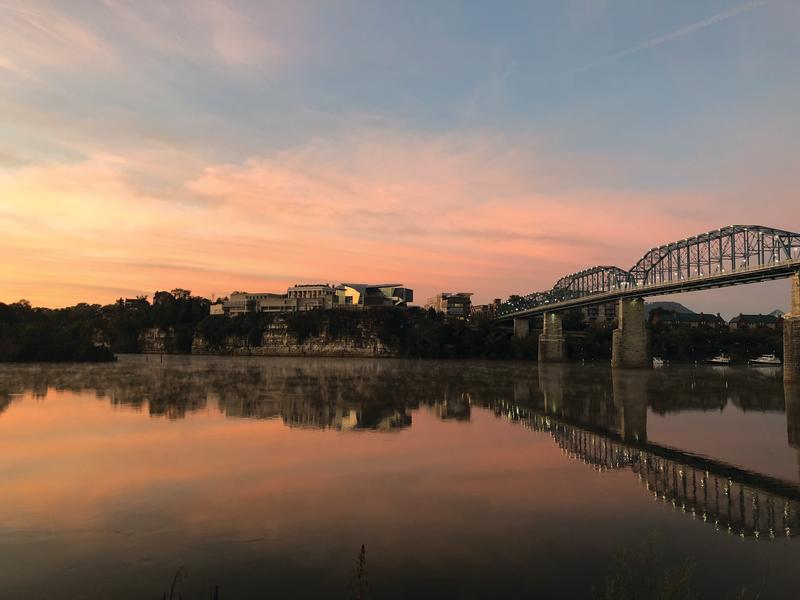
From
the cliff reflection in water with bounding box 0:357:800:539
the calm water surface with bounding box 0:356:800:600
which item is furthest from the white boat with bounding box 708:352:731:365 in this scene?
the calm water surface with bounding box 0:356:800:600

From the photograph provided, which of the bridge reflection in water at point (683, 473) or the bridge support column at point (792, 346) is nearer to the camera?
the bridge reflection in water at point (683, 473)

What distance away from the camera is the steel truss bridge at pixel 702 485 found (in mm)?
14330

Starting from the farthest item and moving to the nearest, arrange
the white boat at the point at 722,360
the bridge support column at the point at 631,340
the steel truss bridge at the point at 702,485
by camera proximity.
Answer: the white boat at the point at 722,360 → the bridge support column at the point at 631,340 → the steel truss bridge at the point at 702,485

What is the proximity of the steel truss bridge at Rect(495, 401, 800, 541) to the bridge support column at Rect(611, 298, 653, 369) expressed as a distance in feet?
298

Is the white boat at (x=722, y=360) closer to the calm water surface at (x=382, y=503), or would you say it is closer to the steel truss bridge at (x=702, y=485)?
the calm water surface at (x=382, y=503)

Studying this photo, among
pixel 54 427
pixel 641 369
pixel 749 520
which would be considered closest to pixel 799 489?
pixel 749 520

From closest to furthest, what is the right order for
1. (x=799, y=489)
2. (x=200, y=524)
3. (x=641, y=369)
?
(x=200, y=524), (x=799, y=489), (x=641, y=369)

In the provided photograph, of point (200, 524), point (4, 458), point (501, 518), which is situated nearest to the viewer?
point (200, 524)

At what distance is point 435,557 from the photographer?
11562mm

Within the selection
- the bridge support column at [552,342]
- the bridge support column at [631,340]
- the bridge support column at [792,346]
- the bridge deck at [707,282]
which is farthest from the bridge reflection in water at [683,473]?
the bridge support column at [552,342]

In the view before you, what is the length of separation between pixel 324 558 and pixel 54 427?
23.4 metres

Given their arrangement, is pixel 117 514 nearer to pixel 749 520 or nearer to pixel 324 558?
pixel 324 558

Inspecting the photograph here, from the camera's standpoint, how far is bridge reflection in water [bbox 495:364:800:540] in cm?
1464

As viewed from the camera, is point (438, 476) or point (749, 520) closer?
point (749, 520)
